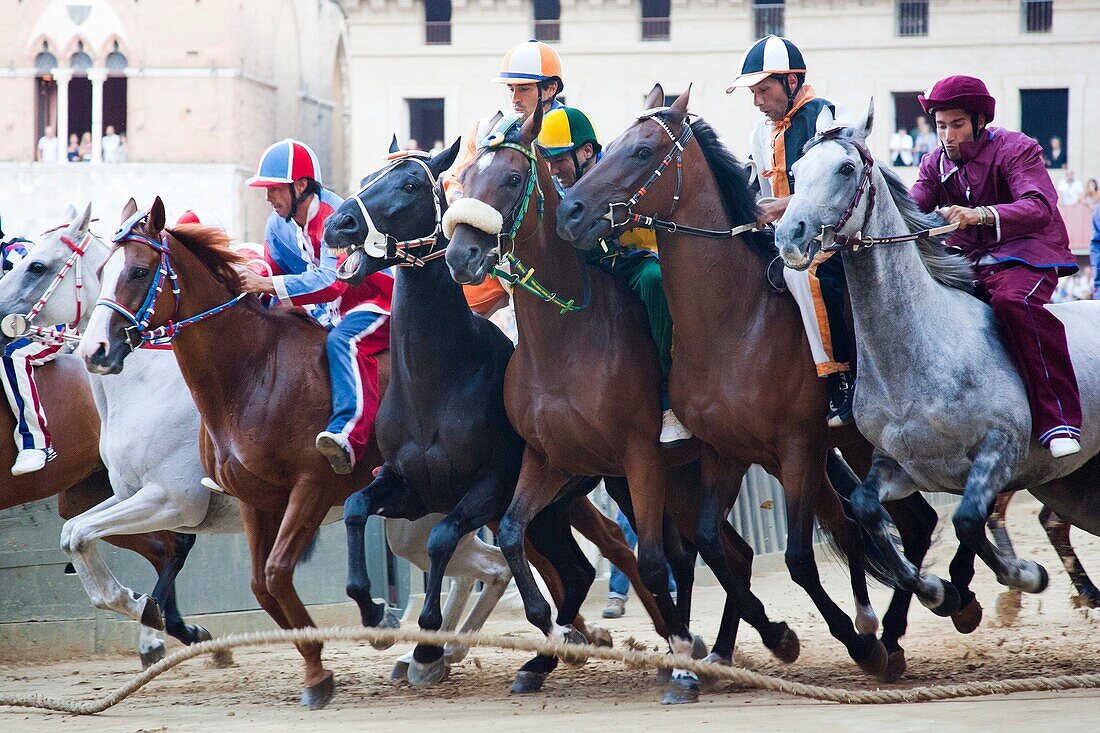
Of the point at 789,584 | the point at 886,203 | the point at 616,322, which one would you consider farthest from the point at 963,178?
the point at 789,584

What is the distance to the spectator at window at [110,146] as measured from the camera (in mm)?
43719

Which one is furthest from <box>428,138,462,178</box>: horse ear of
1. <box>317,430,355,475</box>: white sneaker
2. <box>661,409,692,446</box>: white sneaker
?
<box>661,409,692,446</box>: white sneaker

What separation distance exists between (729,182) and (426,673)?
10.1 ft

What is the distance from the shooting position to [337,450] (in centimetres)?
802

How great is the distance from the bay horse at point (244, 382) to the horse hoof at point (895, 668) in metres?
2.85

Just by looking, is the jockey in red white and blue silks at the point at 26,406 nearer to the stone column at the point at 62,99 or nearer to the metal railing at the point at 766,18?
the metal railing at the point at 766,18

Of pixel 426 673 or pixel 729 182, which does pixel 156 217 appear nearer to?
pixel 426 673

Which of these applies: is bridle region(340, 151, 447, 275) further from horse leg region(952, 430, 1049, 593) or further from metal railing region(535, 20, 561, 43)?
metal railing region(535, 20, 561, 43)

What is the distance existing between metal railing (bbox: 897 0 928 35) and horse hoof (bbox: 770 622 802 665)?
1329 inches

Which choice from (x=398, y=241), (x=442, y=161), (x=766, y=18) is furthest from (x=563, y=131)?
(x=766, y=18)

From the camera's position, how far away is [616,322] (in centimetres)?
779

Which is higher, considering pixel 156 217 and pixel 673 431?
pixel 156 217

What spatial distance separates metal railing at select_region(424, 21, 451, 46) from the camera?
136 feet

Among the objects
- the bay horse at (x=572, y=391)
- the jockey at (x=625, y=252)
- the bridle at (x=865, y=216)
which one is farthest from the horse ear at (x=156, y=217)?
the bridle at (x=865, y=216)
